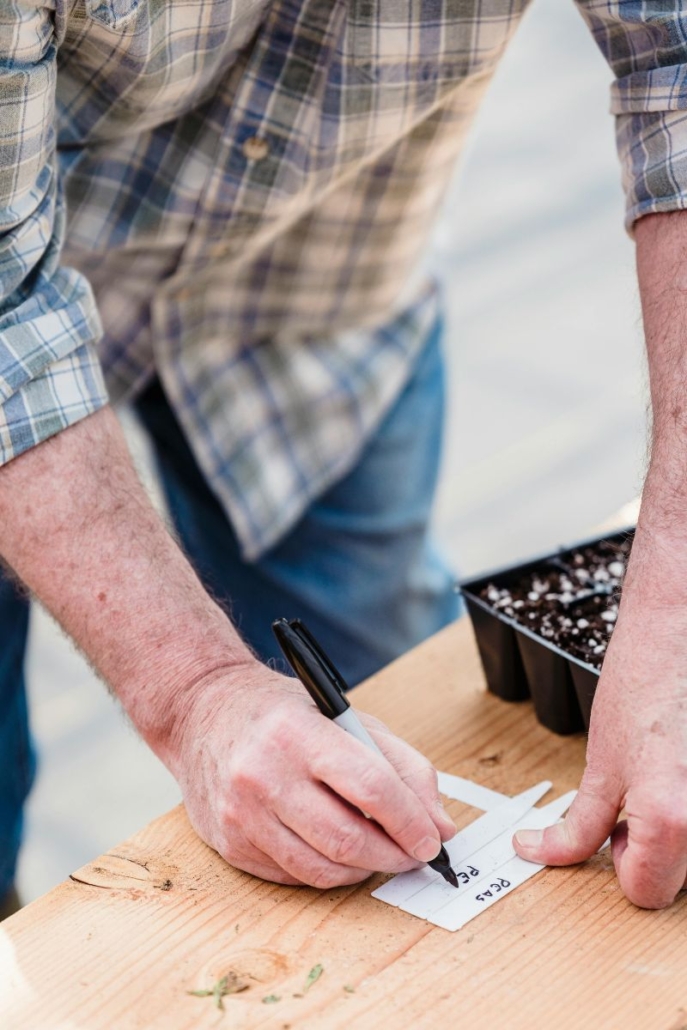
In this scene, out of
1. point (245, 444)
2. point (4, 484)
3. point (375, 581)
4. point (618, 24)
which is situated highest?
point (618, 24)

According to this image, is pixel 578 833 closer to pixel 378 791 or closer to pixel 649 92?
pixel 378 791

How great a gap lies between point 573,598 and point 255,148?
557 millimetres

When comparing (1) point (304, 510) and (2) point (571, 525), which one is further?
(2) point (571, 525)

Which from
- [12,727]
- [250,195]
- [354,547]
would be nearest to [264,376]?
[354,547]

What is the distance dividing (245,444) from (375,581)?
310 millimetres

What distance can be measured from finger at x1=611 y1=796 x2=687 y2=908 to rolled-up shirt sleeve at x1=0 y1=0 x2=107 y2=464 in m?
0.54

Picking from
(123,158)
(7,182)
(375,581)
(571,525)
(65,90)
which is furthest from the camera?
(571,525)

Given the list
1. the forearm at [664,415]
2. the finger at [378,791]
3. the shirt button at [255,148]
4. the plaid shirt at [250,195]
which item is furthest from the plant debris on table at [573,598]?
the shirt button at [255,148]

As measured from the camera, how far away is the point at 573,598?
1.02 metres

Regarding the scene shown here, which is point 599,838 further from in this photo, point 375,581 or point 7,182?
point 375,581

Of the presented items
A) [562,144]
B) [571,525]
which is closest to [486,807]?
[571,525]

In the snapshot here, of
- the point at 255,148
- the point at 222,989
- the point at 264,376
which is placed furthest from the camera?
the point at 264,376

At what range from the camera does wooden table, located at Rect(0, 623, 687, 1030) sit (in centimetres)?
71

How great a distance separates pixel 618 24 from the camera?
954mm
